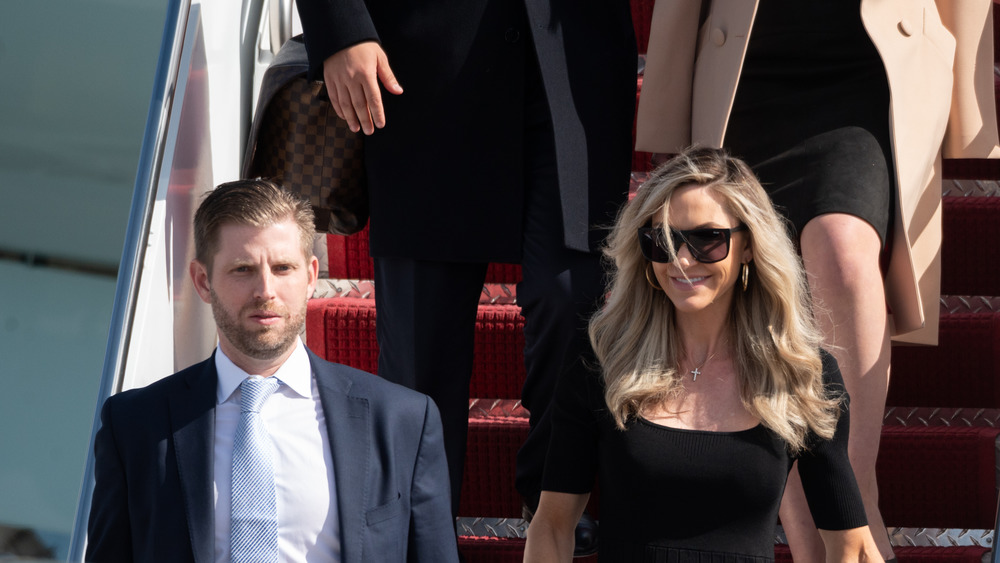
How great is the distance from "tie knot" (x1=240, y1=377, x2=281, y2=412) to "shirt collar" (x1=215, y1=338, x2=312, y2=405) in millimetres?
17

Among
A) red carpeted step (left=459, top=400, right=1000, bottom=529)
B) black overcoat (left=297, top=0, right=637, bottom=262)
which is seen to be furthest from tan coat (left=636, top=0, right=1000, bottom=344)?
red carpeted step (left=459, top=400, right=1000, bottom=529)

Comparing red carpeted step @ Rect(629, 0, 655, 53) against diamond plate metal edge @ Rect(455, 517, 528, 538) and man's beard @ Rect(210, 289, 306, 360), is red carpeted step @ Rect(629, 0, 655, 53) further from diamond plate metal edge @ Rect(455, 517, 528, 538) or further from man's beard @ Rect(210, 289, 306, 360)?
man's beard @ Rect(210, 289, 306, 360)

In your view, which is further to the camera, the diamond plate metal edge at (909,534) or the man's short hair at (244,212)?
the diamond plate metal edge at (909,534)

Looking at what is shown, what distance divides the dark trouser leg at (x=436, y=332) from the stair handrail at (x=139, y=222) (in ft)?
1.70

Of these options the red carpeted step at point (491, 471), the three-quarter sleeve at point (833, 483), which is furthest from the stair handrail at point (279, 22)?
the three-quarter sleeve at point (833, 483)

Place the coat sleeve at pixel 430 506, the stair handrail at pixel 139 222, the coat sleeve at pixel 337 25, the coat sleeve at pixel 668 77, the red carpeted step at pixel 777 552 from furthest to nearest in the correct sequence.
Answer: the red carpeted step at pixel 777 552 → the coat sleeve at pixel 668 77 → the coat sleeve at pixel 337 25 → the stair handrail at pixel 139 222 → the coat sleeve at pixel 430 506

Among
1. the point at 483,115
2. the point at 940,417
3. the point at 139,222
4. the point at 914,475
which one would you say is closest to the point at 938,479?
the point at 914,475

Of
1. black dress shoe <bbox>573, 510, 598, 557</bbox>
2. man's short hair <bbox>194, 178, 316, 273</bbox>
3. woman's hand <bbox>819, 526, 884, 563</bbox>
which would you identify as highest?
man's short hair <bbox>194, 178, 316, 273</bbox>

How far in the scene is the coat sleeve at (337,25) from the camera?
87.7 inches

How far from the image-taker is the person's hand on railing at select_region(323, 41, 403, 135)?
7.33ft

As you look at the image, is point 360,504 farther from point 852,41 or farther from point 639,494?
point 852,41

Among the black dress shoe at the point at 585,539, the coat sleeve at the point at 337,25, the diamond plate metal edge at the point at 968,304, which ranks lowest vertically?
the black dress shoe at the point at 585,539

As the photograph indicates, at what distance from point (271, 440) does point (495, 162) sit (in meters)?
0.80

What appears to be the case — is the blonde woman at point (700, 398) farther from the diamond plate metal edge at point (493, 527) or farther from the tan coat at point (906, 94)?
the diamond plate metal edge at point (493, 527)
